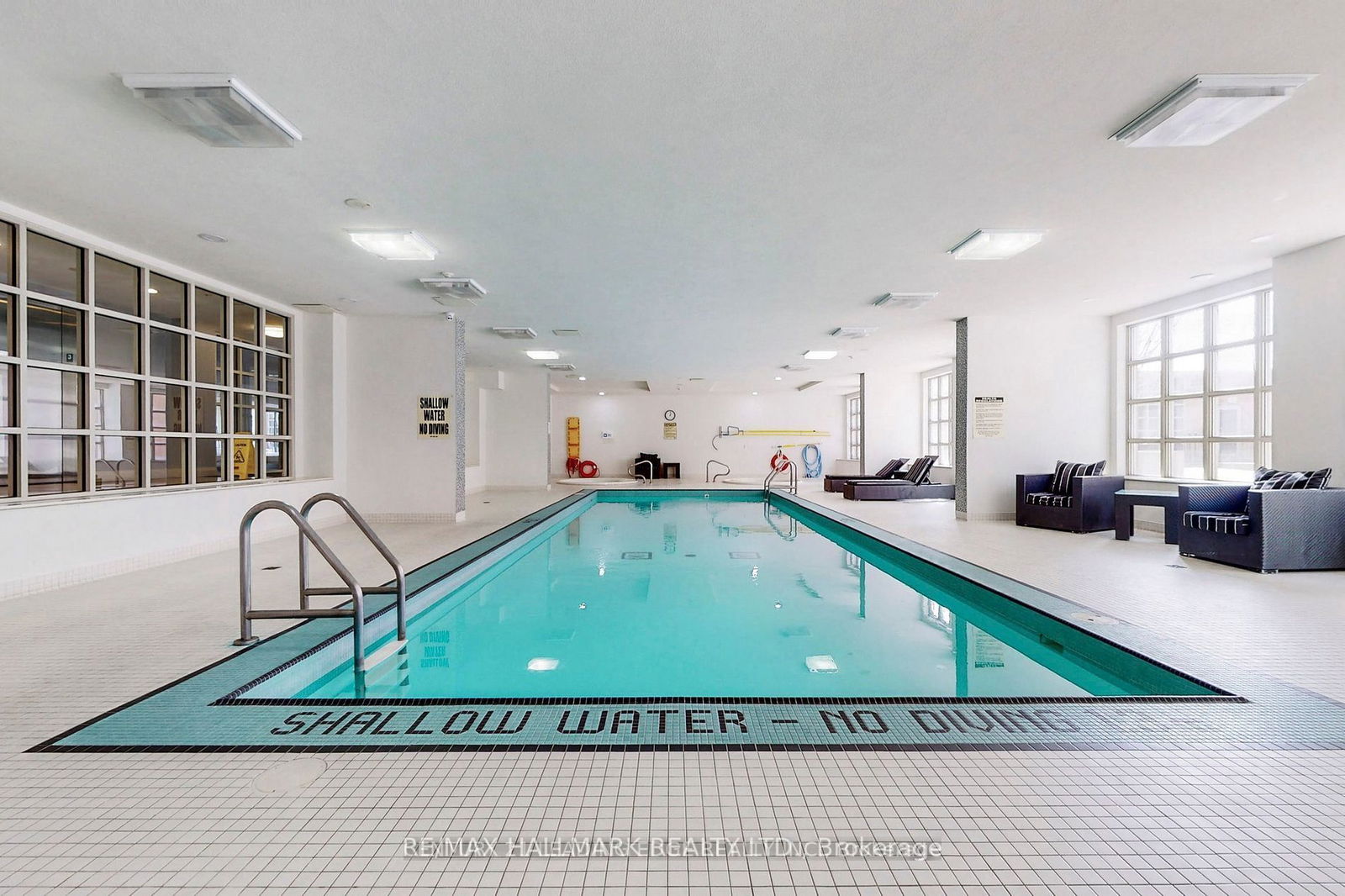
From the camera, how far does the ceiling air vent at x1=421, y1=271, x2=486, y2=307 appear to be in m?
6.42

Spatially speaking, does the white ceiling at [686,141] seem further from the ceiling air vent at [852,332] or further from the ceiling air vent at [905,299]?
the ceiling air vent at [852,332]

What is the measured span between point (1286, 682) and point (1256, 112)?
2684mm

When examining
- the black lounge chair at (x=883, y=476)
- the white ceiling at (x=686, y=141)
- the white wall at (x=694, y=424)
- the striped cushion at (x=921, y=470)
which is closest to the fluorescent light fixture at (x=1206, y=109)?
the white ceiling at (x=686, y=141)

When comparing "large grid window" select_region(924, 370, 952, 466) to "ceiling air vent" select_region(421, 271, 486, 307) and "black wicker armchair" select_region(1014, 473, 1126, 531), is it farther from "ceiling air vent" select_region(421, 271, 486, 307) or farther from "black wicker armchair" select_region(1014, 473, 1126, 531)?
"ceiling air vent" select_region(421, 271, 486, 307)

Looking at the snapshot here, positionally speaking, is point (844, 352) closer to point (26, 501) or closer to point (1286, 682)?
point (1286, 682)

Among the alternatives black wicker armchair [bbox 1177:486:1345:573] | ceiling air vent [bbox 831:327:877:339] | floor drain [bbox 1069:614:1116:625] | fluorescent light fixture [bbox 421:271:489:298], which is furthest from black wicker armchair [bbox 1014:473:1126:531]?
fluorescent light fixture [bbox 421:271:489:298]

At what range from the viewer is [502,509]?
9.87 meters

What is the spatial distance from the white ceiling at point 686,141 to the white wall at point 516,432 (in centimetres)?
769

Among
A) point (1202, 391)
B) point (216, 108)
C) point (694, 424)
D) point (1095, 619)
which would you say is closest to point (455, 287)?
point (216, 108)

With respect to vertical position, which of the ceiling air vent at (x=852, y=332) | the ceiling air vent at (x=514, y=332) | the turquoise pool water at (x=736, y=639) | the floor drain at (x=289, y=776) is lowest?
the turquoise pool water at (x=736, y=639)

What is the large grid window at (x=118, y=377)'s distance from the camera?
15.3 ft

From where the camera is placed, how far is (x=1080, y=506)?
7215 mm

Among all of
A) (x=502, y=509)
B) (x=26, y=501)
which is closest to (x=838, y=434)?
(x=502, y=509)

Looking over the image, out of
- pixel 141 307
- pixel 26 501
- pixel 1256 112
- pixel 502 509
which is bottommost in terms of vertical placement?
pixel 502 509
